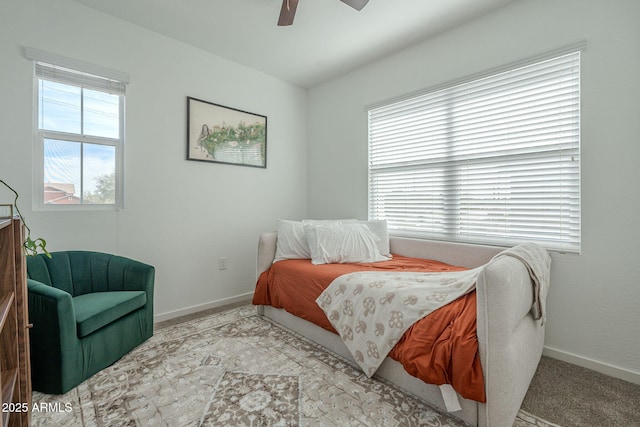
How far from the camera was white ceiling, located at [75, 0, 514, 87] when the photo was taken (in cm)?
239

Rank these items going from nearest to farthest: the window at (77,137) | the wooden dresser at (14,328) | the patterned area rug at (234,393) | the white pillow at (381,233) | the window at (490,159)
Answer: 1. the wooden dresser at (14,328)
2. the patterned area rug at (234,393)
3. the window at (490,159)
4. the window at (77,137)
5. the white pillow at (381,233)

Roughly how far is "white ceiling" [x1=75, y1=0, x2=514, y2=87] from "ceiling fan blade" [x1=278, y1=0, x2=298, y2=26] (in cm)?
24

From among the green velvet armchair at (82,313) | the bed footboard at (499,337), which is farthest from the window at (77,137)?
the bed footboard at (499,337)

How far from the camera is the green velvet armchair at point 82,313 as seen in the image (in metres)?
1.69

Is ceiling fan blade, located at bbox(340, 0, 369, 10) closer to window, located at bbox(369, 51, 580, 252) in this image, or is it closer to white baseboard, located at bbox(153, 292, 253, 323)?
window, located at bbox(369, 51, 580, 252)

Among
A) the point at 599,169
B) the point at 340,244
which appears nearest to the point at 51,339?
the point at 340,244

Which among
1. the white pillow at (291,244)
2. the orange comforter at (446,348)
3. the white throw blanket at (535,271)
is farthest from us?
the white pillow at (291,244)

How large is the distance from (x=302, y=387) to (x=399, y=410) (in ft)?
1.83

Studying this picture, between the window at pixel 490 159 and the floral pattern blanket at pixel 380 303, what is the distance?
0.82 m

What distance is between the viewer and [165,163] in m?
2.88

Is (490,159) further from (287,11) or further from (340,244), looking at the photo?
(287,11)

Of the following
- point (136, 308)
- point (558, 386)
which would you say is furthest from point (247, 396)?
point (558, 386)

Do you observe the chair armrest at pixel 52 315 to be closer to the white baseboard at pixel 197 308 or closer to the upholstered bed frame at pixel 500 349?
the white baseboard at pixel 197 308

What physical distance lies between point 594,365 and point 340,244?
193 centimetres
